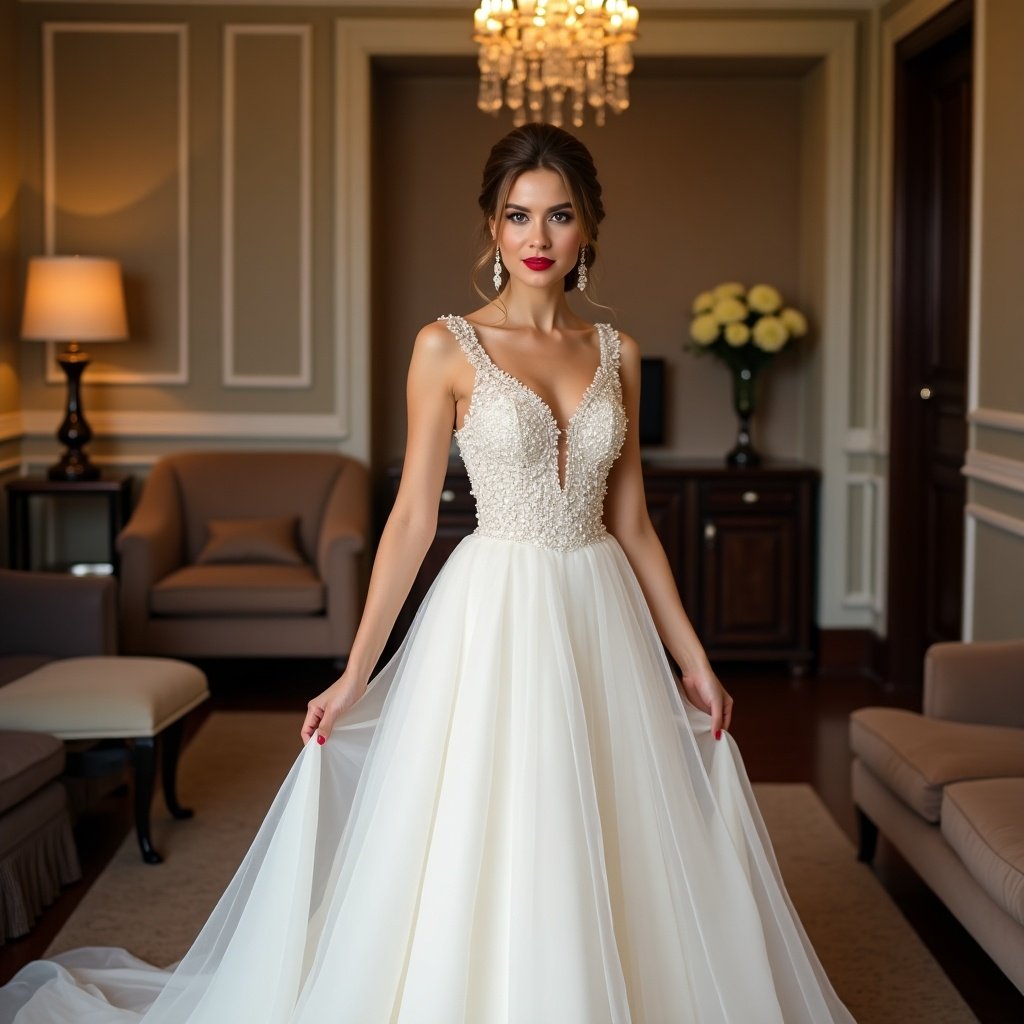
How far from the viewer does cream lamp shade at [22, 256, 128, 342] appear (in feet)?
20.3

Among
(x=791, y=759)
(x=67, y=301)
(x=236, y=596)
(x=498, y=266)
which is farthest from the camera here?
(x=67, y=301)

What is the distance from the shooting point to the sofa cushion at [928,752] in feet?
11.6

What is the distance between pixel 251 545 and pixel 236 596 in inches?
15.4

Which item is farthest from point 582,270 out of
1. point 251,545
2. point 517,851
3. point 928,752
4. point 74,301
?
point 74,301

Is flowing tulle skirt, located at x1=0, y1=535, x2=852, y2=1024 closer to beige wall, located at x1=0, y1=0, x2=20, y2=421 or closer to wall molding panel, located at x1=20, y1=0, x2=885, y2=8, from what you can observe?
beige wall, located at x1=0, y1=0, x2=20, y2=421

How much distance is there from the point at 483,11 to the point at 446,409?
295cm

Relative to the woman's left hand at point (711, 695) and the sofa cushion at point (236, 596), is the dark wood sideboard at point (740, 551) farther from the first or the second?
the woman's left hand at point (711, 695)

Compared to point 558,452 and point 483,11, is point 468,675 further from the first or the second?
point 483,11

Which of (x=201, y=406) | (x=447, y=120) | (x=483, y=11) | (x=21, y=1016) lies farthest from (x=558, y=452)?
(x=447, y=120)

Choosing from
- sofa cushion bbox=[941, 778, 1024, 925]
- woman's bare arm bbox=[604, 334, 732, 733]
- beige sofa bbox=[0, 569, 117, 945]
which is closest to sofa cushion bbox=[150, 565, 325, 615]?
beige sofa bbox=[0, 569, 117, 945]

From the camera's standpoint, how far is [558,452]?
2.73m

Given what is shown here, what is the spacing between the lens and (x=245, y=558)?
632 centimetres

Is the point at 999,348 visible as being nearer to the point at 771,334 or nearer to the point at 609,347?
the point at 771,334

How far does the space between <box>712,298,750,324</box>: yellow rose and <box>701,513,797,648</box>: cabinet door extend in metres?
0.86
